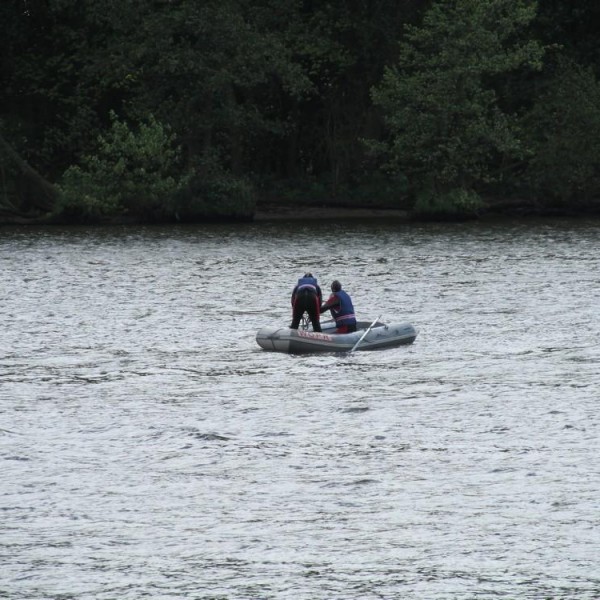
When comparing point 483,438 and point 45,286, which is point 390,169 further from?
point 483,438

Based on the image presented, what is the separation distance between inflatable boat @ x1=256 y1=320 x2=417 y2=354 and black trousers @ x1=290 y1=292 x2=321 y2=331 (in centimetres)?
24

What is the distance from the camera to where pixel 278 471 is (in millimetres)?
22656

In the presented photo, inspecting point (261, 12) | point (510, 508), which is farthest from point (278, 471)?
point (261, 12)

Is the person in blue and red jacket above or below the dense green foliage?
below

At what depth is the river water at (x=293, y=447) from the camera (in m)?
18.3

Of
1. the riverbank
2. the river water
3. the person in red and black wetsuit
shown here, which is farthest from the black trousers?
the riverbank

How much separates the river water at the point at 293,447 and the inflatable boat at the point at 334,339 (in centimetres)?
28

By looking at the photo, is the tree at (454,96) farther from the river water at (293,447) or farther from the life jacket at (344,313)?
the life jacket at (344,313)

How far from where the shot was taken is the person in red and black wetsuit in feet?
109

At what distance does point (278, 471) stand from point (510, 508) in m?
3.82

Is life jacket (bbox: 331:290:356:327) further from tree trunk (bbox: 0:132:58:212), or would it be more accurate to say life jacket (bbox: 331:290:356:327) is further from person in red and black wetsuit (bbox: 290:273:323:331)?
tree trunk (bbox: 0:132:58:212)

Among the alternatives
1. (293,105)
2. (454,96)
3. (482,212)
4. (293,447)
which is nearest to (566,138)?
(482,212)

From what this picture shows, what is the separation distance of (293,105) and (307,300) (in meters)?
43.8

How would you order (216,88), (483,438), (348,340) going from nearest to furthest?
(483,438) → (348,340) → (216,88)
